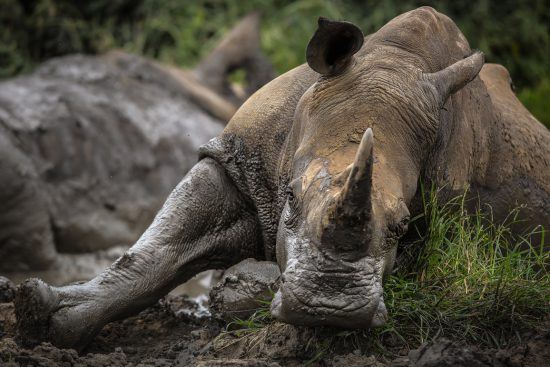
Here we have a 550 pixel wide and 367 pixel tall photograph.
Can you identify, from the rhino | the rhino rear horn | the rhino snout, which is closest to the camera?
the rhino rear horn

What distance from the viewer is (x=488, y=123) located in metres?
5.82

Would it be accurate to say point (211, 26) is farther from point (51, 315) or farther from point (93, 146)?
point (51, 315)

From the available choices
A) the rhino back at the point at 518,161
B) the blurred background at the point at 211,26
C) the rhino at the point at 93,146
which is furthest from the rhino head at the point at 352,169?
the blurred background at the point at 211,26

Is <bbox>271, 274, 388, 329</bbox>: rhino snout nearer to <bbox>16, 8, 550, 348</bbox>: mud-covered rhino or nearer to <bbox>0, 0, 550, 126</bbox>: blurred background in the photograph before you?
<bbox>16, 8, 550, 348</bbox>: mud-covered rhino

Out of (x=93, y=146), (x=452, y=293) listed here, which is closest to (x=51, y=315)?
(x=452, y=293)

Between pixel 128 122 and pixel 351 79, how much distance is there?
5532 mm

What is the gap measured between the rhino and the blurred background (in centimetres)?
144

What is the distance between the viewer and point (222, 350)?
4.92 m

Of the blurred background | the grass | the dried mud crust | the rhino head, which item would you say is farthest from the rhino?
the rhino head

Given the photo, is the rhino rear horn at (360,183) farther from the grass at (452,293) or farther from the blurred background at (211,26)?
the blurred background at (211,26)

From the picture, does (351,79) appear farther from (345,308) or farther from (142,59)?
(142,59)

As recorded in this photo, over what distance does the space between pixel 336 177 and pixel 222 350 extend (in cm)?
109

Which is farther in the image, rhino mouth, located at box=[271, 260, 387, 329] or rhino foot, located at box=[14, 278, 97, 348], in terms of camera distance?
rhino foot, located at box=[14, 278, 97, 348]

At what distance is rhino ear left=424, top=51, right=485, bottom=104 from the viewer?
506cm
